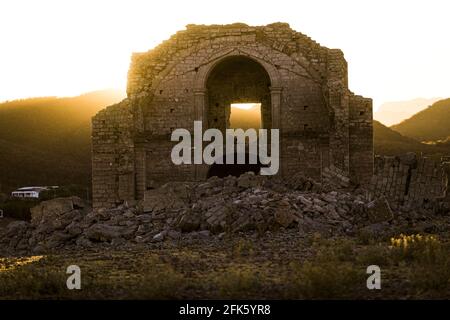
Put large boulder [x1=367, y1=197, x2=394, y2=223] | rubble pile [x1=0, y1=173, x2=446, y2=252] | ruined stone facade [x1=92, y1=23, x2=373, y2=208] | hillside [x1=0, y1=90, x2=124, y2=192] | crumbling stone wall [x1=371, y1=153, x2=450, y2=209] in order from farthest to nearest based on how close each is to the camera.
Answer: hillside [x1=0, y1=90, x2=124, y2=192] < ruined stone facade [x1=92, y1=23, x2=373, y2=208] < crumbling stone wall [x1=371, y1=153, x2=450, y2=209] < large boulder [x1=367, y1=197, x2=394, y2=223] < rubble pile [x1=0, y1=173, x2=446, y2=252]

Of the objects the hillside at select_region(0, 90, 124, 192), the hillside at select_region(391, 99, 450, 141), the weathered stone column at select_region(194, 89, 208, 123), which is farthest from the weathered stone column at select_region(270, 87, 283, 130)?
the hillside at select_region(391, 99, 450, 141)

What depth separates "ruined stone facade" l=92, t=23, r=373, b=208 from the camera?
1795 cm

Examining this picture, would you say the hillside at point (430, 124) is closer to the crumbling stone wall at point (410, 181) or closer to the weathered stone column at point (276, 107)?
the weathered stone column at point (276, 107)

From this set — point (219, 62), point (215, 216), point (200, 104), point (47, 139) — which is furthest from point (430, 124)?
point (215, 216)

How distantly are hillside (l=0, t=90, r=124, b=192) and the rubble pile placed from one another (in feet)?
86.7

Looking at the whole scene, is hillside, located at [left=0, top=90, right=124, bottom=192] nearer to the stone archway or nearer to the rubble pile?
the stone archway

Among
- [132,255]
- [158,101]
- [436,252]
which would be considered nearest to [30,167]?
[158,101]

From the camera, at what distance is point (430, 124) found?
56281 millimetres

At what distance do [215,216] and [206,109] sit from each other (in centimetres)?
751

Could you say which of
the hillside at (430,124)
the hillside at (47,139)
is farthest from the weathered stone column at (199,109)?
the hillside at (430,124)

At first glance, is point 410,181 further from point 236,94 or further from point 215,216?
point 236,94

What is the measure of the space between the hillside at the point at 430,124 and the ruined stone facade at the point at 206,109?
36.3 meters

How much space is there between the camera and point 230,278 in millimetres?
6168
